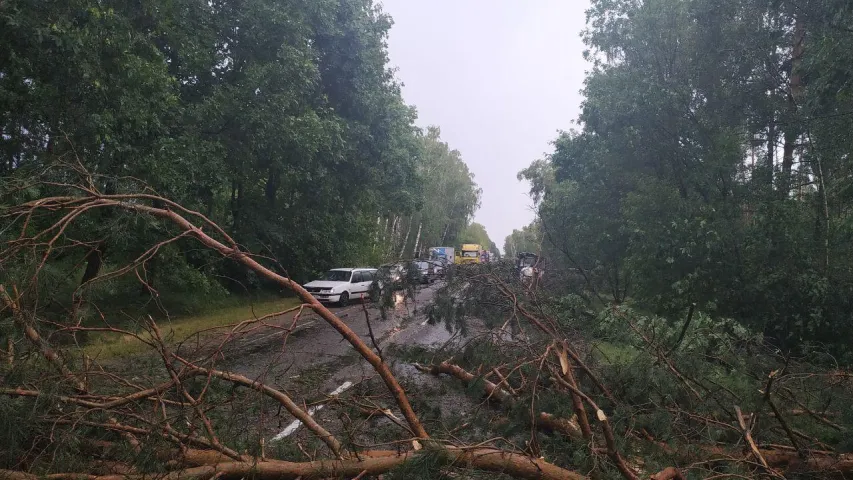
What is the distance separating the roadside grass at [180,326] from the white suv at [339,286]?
4.06ft

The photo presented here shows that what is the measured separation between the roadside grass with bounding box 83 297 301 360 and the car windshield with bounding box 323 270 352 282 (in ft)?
5.24

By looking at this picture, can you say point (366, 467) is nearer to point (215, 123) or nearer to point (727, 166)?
point (727, 166)

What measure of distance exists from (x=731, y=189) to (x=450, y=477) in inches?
442

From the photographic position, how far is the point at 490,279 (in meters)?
5.71

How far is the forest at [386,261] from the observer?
382 cm

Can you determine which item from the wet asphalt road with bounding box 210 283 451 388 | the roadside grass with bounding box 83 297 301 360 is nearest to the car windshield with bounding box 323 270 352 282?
the roadside grass with bounding box 83 297 301 360

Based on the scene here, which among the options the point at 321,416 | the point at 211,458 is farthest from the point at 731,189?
the point at 211,458

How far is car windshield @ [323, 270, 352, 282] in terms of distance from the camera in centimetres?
1778

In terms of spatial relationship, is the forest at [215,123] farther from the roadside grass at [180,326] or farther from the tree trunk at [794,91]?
the tree trunk at [794,91]

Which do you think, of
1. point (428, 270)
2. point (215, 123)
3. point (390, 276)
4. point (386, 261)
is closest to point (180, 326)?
point (386, 261)

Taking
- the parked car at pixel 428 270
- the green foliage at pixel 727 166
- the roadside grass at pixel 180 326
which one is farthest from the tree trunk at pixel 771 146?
the roadside grass at pixel 180 326

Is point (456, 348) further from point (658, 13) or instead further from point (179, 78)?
point (179, 78)

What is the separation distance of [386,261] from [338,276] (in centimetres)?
602

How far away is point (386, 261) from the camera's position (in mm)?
12352
